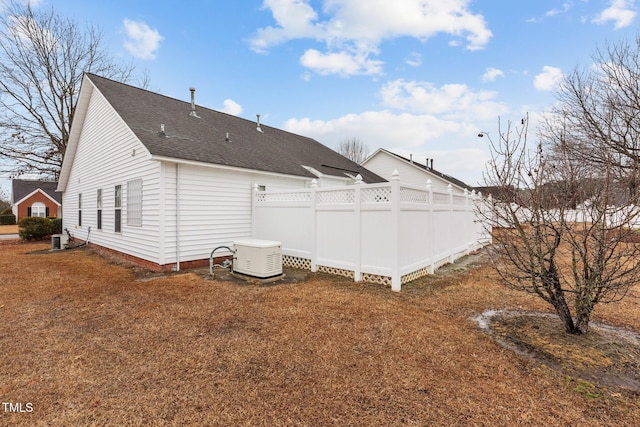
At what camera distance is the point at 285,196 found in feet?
28.3

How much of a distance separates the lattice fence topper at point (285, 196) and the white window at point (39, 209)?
37499 millimetres

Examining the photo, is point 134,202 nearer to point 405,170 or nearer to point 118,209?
point 118,209

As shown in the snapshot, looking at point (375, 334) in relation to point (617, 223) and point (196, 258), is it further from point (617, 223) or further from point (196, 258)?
point (196, 258)

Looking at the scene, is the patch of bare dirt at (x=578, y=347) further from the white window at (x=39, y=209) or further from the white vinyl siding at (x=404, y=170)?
the white window at (x=39, y=209)

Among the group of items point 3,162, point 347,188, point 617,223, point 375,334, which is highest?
point 3,162

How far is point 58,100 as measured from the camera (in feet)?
56.0

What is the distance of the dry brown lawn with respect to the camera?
2309 mm

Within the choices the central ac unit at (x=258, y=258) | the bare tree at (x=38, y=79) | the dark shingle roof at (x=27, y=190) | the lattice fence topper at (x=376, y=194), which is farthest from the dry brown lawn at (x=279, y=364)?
the dark shingle roof at (x=27, y=190)

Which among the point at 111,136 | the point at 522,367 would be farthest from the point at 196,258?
the point at 522,367

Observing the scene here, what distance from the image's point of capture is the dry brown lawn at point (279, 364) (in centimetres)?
231

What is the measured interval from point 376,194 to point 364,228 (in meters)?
0.79

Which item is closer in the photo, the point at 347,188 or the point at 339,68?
the point at 347,188

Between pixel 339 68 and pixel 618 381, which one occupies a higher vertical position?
pixel 339 68

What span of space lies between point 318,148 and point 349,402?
16449 mm
